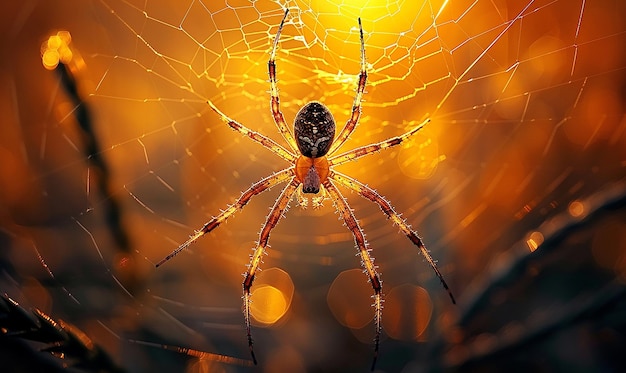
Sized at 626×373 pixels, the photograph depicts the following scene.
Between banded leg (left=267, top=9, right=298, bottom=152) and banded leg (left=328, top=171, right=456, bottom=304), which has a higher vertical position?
banded leg (left=267, top=9, right=298, bottom=152)

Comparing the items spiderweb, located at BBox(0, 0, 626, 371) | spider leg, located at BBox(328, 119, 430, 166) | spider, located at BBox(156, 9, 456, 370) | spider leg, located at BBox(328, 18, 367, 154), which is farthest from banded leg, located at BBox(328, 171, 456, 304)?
spiderweb, located at BBox(0, 0, 626, 371)

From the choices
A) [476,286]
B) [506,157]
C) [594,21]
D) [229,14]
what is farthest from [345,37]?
[476,286]

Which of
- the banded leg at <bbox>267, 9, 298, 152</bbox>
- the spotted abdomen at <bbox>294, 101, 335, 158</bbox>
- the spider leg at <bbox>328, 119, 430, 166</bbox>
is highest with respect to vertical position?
the banded leg at <bbox>267, 9, 298, 152</bbox>

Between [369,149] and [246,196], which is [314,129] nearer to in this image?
[369,149]

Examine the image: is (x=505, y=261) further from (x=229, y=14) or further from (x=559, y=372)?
(x=229, y=14)

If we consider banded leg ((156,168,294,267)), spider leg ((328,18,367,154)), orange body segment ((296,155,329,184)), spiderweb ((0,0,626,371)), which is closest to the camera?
spider leg ((328,18,367,154))

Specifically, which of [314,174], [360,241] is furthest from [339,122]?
[360,241]

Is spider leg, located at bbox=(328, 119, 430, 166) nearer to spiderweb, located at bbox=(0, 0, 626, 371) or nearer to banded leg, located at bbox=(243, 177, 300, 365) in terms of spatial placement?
banded leg, located at bbox=(243, 177, 300, 365)
